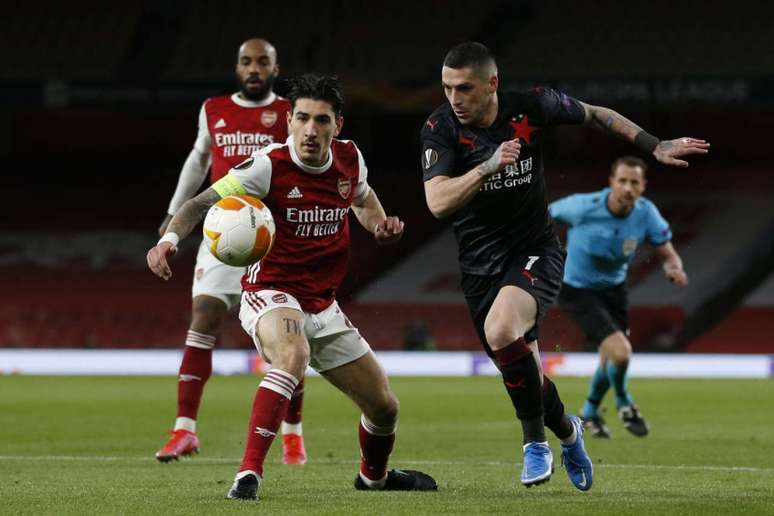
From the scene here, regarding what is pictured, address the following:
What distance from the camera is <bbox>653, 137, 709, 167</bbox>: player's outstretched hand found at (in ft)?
21.5

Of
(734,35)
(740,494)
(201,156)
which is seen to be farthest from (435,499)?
(734,35)

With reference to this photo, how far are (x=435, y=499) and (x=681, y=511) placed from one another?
113cm

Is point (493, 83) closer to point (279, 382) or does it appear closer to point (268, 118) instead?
point (279, 382)

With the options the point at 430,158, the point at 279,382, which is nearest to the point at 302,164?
the point at 430,158

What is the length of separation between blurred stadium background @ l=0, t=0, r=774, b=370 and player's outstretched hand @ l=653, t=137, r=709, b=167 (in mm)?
15891

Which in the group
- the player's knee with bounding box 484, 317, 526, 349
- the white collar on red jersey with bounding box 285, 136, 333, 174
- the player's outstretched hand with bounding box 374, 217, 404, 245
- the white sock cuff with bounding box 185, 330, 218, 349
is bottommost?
the white sock cuff with bounding box 185, 330, 218, 349

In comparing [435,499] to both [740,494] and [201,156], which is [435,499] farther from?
[201,156]

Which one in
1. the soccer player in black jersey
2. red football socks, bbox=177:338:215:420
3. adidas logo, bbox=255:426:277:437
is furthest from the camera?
red football socks, bbox=177:338:215:420

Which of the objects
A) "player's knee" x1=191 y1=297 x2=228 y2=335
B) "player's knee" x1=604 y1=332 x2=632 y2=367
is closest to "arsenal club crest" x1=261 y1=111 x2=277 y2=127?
"player's knee" x1=191 y1=297 x2=228 y2=335

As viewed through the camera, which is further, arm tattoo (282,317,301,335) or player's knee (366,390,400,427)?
player's knee (366,390,400,427)

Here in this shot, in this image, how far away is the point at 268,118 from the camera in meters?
9.55

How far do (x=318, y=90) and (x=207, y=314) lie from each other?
2.89 meters

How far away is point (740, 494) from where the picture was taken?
22.4 ft

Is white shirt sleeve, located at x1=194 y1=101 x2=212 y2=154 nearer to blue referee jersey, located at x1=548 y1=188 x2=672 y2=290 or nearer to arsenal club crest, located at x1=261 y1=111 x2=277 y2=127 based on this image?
arsenal club crest, located at x1=261 y1=111 x2=277 y2=127
